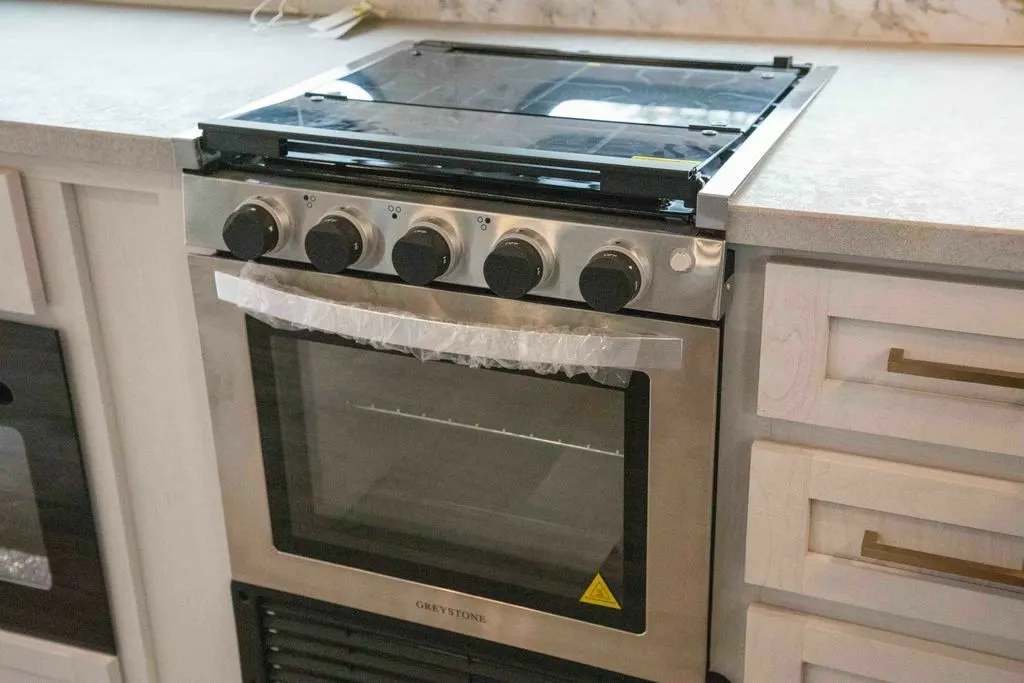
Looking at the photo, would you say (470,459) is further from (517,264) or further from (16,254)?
(16,254)

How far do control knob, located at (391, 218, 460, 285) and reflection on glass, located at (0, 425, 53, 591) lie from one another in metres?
0.66

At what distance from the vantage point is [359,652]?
134cm

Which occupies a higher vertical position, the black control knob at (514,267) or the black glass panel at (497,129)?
the black glass panel at (497,129)

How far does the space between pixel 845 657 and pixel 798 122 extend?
55cm

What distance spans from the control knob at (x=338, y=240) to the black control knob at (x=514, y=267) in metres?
0.14

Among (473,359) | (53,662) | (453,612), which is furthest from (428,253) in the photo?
(53,662)

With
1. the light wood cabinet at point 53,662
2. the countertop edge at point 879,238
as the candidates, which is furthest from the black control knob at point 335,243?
the light wood cabinet at point 53,662

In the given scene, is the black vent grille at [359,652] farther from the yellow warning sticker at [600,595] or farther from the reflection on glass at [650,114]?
the reflection on glass at [650,114]

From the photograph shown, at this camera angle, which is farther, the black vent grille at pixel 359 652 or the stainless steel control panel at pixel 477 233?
the black vent grille at pixel 359 652

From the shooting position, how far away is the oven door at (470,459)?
106 cm

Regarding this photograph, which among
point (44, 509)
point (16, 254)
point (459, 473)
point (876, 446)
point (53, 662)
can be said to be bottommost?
point (53, 662)

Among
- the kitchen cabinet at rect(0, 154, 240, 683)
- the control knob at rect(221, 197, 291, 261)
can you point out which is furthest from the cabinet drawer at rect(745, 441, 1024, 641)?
the kitchen cabinet at rect(0, 154, 240, 683)

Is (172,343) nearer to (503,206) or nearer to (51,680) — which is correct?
(503,206)

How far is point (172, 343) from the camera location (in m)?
1.30
